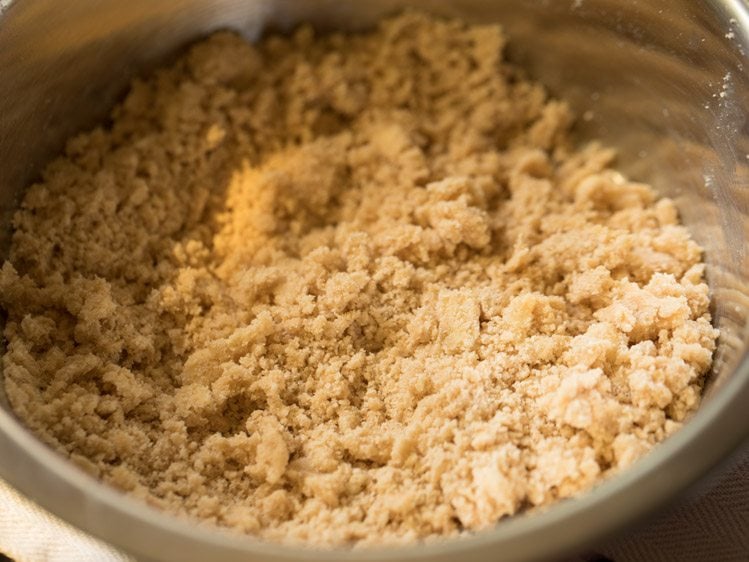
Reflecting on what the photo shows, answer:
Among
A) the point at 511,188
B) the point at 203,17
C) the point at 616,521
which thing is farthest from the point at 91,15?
the point at 616,521

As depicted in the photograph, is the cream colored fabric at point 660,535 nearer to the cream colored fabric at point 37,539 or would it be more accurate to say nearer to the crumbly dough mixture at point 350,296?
the cream colored fabric at point 37,539

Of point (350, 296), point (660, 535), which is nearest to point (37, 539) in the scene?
point (350, 296)

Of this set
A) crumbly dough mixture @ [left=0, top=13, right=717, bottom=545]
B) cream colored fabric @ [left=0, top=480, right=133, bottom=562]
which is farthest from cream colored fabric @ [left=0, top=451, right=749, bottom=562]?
crumbly dough mixture @ [left=0, top=13, right=717, bottom=545]

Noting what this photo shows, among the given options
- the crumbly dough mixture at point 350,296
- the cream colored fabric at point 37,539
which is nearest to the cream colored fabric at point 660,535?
the cream colored fabric at point 37,539

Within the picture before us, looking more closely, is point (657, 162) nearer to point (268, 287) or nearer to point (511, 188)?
point (511, 188)

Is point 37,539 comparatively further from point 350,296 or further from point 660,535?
point 660,535

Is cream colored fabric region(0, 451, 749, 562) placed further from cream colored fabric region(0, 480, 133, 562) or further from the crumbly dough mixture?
the crumbly dough mixture
